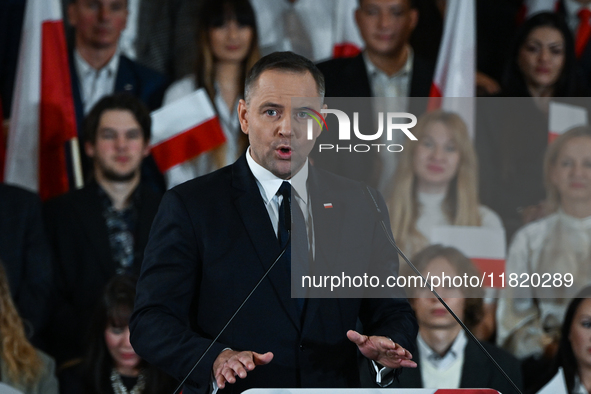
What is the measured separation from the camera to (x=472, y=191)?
2068mm

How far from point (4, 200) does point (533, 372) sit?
2438 mm

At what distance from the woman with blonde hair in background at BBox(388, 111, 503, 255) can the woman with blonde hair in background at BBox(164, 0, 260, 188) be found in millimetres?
1739

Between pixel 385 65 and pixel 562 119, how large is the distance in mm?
1470

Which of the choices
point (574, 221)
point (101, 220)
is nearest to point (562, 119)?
point (574, 221)

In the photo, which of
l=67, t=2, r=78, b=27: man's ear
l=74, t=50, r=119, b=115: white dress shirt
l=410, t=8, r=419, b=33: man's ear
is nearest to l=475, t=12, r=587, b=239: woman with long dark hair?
l=410, t=8, r=419, b=33: man's ear

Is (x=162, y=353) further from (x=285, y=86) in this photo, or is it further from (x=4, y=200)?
(x=4, y=200)

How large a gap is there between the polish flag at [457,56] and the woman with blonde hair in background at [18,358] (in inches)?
82.1

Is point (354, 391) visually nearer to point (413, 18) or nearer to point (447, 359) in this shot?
point (447, 359)

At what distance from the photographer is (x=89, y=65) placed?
Answer: 380 centimetres

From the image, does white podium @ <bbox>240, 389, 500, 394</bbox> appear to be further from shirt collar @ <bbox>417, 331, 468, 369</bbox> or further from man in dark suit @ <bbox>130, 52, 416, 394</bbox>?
shirt collar @ <bbox>417, 331, 468, 369</bbox>

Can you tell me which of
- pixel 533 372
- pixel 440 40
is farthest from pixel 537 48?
pixel 533 372

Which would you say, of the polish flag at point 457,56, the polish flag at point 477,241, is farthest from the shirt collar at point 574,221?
the polish flag at point 457,56

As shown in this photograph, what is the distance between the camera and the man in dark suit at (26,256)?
3205mm

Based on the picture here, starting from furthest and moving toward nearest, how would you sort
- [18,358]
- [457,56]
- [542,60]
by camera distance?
[542,60], [457,56], [18,358]
